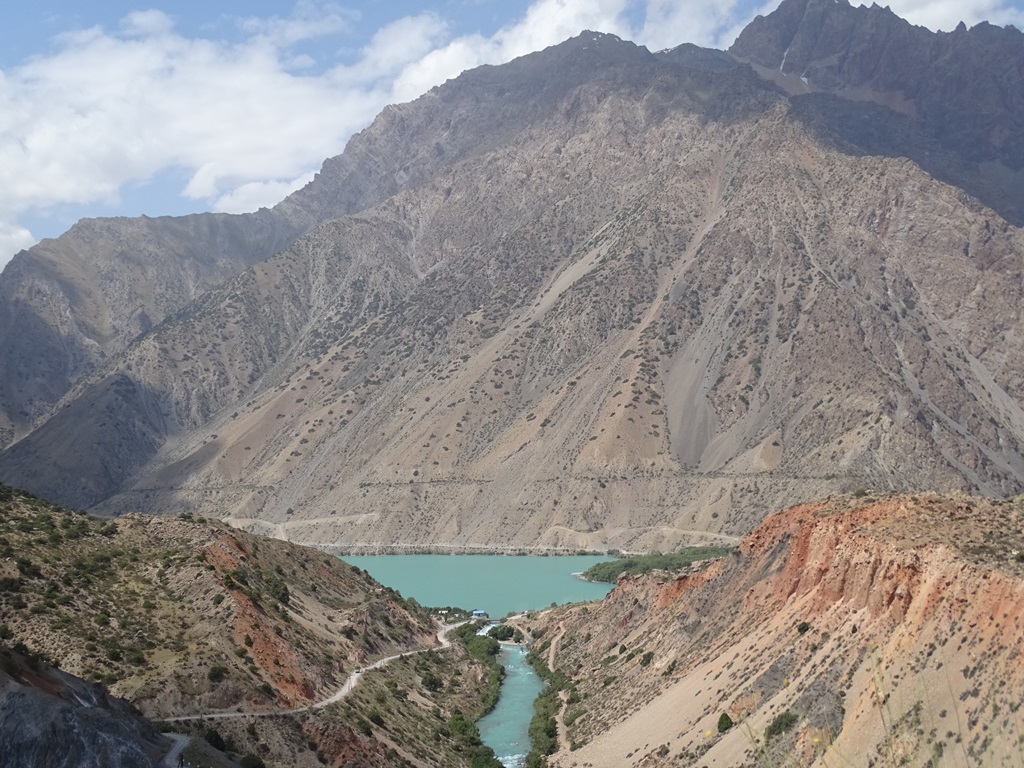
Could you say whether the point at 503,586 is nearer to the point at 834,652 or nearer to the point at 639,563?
the point at 639,563

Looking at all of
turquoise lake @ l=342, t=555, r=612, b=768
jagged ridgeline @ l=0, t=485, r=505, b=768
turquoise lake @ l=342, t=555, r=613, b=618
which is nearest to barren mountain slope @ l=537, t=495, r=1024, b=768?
turquoise lake @ l=342, t=555, r=612, b=768

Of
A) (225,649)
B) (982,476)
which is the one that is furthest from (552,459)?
(225,649)

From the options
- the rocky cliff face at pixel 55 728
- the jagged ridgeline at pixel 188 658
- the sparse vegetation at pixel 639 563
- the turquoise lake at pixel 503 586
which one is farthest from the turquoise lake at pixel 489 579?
the rocky cliff face at pixel 55 728

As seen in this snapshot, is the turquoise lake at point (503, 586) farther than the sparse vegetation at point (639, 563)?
No

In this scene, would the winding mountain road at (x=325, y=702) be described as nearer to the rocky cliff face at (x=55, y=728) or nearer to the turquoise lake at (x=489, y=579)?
the rocky cliff face at (x=55, y=728)

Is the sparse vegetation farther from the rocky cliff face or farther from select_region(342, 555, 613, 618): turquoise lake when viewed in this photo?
the rocky cliff face

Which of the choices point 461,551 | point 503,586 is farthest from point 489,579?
point 461,551
